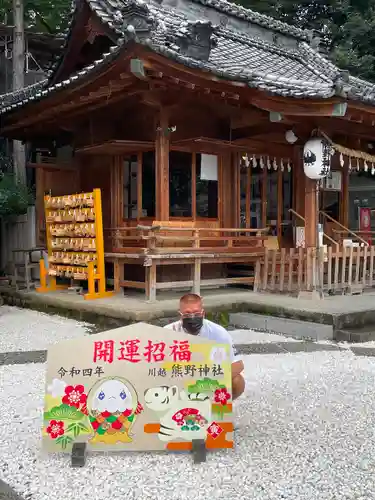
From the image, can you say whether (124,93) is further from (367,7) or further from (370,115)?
(367,7)

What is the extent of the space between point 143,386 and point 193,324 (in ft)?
1.98

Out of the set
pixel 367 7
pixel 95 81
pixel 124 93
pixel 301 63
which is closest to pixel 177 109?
pixel 124 93

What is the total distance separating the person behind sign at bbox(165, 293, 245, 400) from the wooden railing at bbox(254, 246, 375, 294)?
5.21 metres

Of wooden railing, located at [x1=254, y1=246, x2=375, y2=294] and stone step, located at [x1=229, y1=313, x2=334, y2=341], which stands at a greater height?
wooden railing, located at [x1=254, y1=246, x2=375, y2=294]

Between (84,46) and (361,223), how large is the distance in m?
9.43

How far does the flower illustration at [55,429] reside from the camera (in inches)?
140

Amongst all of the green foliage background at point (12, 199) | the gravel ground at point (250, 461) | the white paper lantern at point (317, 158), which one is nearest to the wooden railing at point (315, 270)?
the white paper lantern at point (317, 158)

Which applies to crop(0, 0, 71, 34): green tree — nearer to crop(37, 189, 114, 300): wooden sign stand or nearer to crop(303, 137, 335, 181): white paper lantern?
crop(37, 189, 114, 300): wooden sign stand

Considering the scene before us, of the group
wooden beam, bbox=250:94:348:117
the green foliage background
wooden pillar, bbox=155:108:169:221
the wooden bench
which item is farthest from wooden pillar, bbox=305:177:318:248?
the green foliage background

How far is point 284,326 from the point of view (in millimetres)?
7934

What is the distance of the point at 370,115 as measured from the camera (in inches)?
356

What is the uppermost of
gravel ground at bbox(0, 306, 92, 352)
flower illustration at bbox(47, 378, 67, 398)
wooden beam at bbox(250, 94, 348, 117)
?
wooden beam at bbox(250, 94, 348, 117)

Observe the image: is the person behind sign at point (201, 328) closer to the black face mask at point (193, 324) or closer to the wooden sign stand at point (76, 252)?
the black face mask at point (193, 324)

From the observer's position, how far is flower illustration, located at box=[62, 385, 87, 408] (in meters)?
3.56
